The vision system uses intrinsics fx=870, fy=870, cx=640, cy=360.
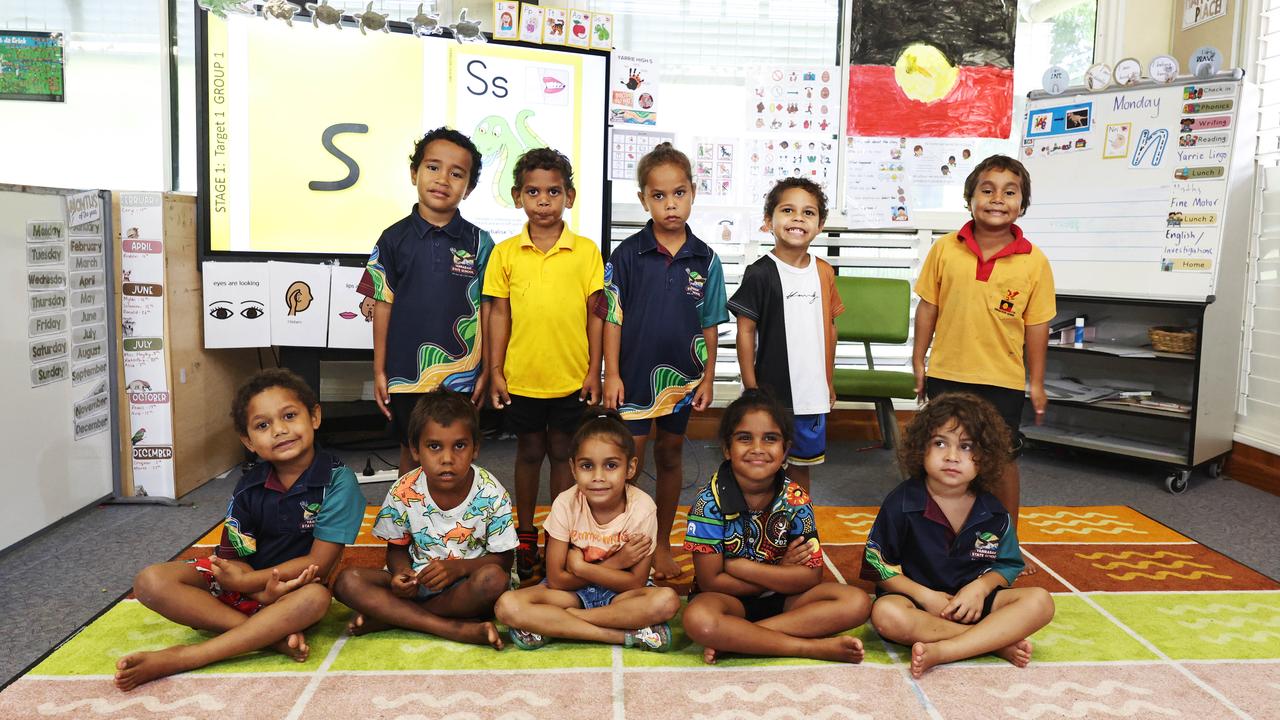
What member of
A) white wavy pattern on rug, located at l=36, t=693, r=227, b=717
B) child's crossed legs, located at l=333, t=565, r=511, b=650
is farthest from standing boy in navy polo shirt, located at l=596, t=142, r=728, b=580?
white wavy pattern on rug, located at l=36, t=693, r=227, b=717

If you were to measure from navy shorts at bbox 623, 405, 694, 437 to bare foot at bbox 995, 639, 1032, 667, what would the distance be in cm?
89

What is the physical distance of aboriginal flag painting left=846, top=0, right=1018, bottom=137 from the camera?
4.04 meters

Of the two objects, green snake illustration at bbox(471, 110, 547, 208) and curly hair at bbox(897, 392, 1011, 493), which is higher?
green snake illustration at bbox(471, 110, 547, 208)

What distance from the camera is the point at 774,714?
1.54 m

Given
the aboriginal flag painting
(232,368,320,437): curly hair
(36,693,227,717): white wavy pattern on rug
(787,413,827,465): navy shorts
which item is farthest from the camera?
the aboriginal flag painting

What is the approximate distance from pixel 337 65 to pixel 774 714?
2623mm

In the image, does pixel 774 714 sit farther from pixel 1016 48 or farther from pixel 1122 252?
pixel 1016 48

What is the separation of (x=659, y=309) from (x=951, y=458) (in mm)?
781

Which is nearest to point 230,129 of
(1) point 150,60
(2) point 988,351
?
(1) point 150,60

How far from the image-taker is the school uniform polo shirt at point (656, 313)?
2.20m

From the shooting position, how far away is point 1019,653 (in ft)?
5.74

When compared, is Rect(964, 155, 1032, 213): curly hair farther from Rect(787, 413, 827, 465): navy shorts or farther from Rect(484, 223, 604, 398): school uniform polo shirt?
Rect(484, 223, 604, 398): school uniform polo shirt

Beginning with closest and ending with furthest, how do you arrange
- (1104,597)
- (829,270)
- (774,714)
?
(774,714), (1104,597), (829,270)

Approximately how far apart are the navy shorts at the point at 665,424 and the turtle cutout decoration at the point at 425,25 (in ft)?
5.78
